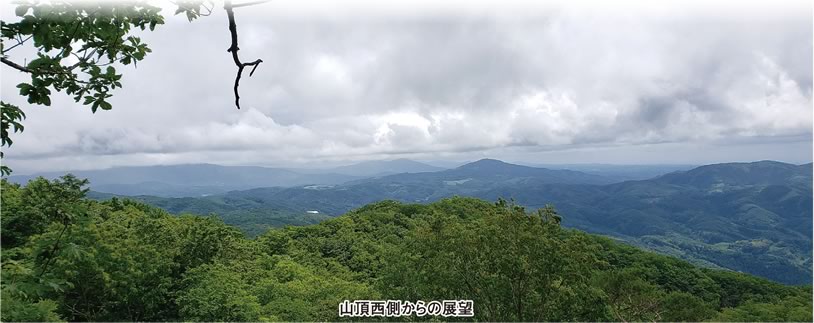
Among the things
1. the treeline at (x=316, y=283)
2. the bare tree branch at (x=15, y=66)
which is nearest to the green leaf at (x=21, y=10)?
the bare tree branch at (x=15, y=66)

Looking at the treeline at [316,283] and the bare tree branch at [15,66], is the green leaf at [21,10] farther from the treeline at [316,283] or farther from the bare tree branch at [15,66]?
the treeline at [316,283]

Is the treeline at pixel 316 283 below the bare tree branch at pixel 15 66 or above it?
below

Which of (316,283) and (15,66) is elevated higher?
(15,66)

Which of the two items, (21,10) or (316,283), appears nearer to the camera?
(21,10)

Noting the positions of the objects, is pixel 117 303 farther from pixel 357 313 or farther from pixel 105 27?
pixel 105 27

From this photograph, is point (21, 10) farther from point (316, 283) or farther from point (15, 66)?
point (316, 283)

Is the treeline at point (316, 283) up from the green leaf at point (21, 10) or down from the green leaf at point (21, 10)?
down

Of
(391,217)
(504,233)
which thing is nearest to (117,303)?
(504,233)

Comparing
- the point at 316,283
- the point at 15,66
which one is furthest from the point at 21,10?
the point at 316,283

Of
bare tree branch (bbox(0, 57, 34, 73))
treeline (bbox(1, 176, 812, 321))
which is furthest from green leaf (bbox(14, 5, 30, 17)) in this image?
treeline (bbox(1, 176, 812, 321))

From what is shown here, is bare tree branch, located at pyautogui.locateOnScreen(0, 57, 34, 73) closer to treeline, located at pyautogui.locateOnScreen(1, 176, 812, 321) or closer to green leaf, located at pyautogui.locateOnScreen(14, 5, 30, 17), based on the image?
green leaf, located at pyautogui.locateOnScreen(14, 5, 30, 17)

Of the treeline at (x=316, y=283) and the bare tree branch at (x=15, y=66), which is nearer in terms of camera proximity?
the bare tree branch at (x=15, y=66)

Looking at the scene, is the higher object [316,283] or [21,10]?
[21,10]
